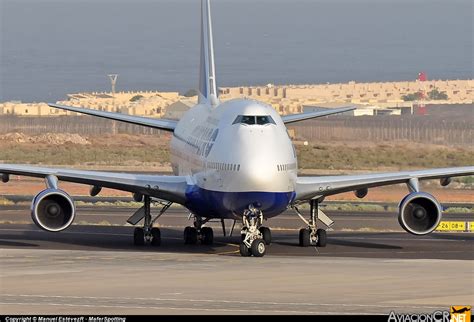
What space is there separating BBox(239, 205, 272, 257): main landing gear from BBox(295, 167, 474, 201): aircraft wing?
3417 millimetres

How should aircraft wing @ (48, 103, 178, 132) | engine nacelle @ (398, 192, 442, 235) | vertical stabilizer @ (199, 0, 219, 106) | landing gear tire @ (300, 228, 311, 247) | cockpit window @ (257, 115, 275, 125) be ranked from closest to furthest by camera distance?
cockpit window @ (257, 115, 275, 125)
engine nacelle @ (398, 192, 442, 235)
landing gear tire @ (300, 228, 311, 247)
aircraft wing @ (48, 103, 178, 132)
vertical stabilizer @ (199, 0, 219, 106)

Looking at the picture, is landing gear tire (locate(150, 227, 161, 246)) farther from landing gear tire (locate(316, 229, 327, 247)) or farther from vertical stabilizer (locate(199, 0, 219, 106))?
vertical stabilizer (locate(199, 0, 219, 106))

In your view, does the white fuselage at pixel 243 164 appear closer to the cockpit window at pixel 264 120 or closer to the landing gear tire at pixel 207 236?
the cockpit window at pixel 264 120

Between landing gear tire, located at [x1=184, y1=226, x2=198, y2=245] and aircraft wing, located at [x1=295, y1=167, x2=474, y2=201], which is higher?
aircraft wing, located at [x1=295, y1=167, x2=474, y2=201]

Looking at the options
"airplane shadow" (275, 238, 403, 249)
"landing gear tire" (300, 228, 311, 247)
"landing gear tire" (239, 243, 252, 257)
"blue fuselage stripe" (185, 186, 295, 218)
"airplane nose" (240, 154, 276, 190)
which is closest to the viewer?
"airplane nose" (240, 154, 276, 190)

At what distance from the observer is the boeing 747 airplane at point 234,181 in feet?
144

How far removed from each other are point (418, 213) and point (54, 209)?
1297 cm

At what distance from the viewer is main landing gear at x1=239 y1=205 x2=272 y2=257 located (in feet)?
143

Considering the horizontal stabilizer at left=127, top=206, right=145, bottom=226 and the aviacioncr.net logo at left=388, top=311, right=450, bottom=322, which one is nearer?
the aviacioncr.net logo at left=388, top=311, right=450, bottom=322

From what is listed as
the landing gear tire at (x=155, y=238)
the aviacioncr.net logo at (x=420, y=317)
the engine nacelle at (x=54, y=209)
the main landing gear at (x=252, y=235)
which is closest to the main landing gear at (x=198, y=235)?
the landing gear tire at (x=155, y=238)

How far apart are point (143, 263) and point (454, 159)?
66.5 m

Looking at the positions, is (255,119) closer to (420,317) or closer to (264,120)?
(264,120)

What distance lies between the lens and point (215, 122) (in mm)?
47688

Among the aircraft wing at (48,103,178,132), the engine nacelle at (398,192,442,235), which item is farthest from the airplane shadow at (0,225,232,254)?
the engine nacelle at (398,192,442,235)
